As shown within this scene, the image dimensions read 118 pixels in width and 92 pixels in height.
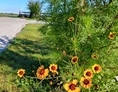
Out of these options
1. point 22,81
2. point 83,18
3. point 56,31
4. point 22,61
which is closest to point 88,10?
point 83,18

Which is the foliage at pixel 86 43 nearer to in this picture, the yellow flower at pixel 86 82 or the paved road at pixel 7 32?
the yellow flower at pixel 86 82

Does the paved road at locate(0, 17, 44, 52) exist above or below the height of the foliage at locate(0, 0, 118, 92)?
below

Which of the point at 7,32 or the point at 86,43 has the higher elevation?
the point at 86,43

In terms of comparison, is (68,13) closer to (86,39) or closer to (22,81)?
(86,39)

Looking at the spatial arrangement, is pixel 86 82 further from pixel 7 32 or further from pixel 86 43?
pixel 7 32

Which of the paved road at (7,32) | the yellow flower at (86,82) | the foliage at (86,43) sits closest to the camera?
the yellow flower at (86,82)

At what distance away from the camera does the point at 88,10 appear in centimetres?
445

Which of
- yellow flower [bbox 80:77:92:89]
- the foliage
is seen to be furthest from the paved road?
yellow flower [bbox 80:77:92:89]

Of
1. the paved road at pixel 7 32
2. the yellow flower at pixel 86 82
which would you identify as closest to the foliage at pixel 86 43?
the yellow flower at pixel 86 82

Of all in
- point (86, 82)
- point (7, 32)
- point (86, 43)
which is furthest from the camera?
point (7, 32)

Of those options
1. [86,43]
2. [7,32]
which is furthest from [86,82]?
[7,32]

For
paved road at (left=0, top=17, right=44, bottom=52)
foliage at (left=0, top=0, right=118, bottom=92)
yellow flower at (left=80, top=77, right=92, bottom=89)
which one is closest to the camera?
yellow flower at (left=80, top=77, right=92, bottom=89)

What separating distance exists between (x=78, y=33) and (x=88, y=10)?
48cm

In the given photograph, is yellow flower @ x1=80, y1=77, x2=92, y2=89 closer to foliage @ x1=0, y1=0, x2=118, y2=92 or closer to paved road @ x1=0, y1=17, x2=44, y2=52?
foliage @ x1=0, y1=0, x2=118, y2=92
